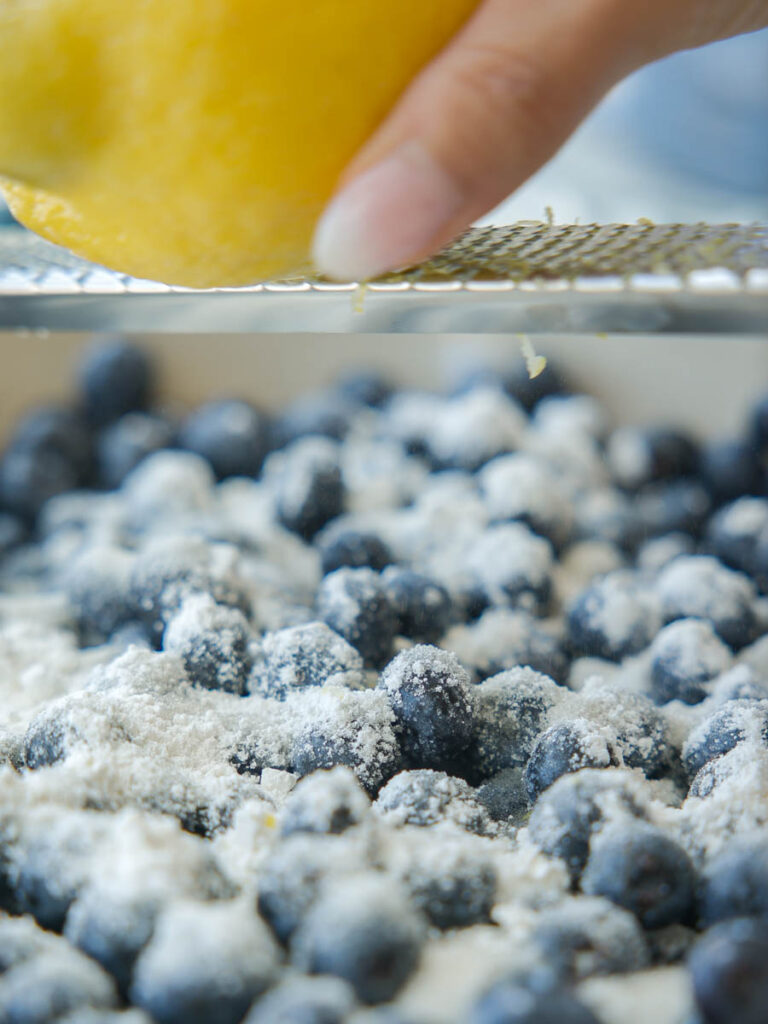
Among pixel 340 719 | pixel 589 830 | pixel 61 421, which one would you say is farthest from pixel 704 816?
→ pixel 61 421

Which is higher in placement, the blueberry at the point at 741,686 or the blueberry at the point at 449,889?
the blueberry at the point at 449,889

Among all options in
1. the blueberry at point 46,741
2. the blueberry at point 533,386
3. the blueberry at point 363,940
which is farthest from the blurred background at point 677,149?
the blueberry at point 363,940

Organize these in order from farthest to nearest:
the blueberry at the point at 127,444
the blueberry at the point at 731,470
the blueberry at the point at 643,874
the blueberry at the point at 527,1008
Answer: the blueberry at the point at 127,444, the blueberry at the point at 731,470, the blueberry at the point at 643,874, the blueberry at the point at 527,1008

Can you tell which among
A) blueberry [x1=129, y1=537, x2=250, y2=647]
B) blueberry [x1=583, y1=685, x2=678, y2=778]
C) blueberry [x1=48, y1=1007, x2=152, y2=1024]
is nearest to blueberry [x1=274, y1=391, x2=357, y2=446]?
blueberry [x1=129, y1=537, x2=250, y2=647]

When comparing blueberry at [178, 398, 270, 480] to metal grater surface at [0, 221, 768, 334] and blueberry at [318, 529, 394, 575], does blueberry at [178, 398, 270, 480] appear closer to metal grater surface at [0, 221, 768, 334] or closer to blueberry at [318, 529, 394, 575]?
blueberry at [318, 529, 394, 575]

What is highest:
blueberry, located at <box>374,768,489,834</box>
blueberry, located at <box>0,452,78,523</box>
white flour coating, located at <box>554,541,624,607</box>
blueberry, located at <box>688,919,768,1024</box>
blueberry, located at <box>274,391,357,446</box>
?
blueberry, located at <box>688,919,768,1024</box>

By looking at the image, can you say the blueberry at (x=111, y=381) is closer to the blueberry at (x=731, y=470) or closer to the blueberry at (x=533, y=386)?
the blueberry at (x=533, y=386)

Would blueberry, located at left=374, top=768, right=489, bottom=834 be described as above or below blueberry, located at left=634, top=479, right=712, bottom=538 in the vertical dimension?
above
